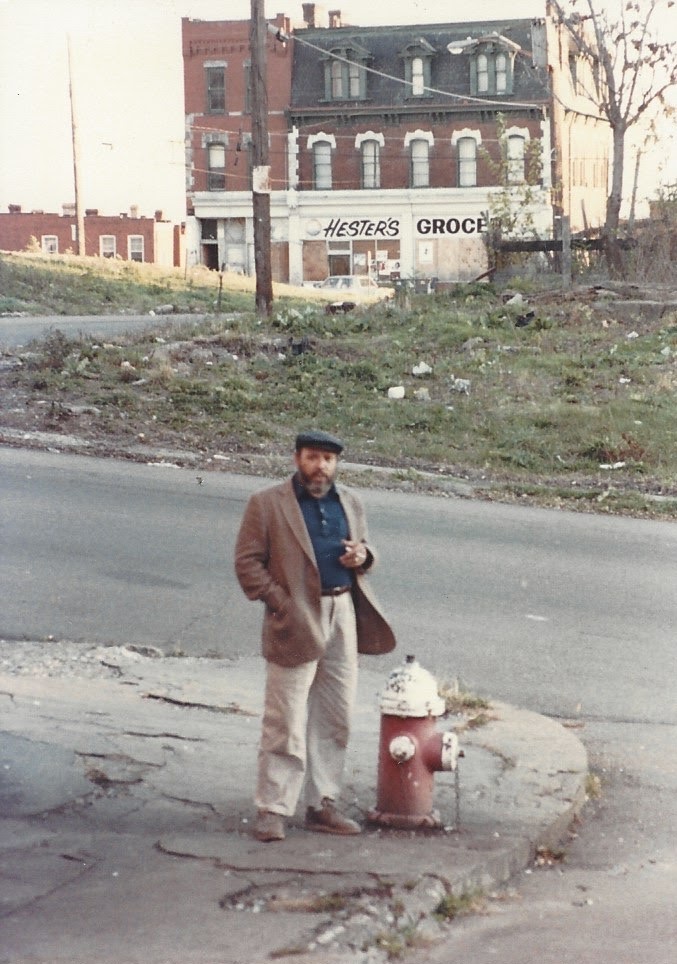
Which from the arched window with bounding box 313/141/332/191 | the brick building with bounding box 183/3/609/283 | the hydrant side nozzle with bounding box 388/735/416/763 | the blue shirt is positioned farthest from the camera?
the arched window with bounding box 313/141/332/191

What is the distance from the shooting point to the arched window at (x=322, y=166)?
2365 inches

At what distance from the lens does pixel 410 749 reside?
6.05 m

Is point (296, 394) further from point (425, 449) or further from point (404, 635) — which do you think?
point (404, 635)

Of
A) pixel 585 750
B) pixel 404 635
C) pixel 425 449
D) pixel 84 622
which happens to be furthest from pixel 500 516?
pixel 585 750

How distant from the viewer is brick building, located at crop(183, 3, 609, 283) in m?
58.7

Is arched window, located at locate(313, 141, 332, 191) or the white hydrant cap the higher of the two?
arched window, located at locate(313, 141, 332, 191)

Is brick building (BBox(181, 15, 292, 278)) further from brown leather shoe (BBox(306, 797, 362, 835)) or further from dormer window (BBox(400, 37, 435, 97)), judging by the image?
brown leather shoe (BBox(306, 797, 362, 835))

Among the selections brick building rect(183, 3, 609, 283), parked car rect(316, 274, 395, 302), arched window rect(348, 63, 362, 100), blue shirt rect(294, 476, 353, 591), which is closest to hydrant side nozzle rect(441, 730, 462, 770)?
blue shirt rect(294, 476, 353, 591)

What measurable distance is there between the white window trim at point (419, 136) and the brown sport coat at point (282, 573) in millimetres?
55699

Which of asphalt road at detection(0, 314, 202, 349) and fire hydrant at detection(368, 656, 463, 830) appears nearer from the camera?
fire hydrant at detection(368, 656, 463, 830)

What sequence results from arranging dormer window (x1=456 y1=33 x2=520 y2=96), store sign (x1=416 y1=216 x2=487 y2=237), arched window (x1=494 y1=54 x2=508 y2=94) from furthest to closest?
store sign (x1=416 y1=216 x2=487 y2=237) → arched window (x1=494 y1=54 x2=508 y2=94) → dormer window (x1=456 y1=33 x2=520 y2=96)

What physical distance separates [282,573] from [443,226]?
5489 cm

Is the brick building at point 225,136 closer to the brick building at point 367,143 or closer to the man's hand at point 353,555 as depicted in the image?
the brick building at point 367,143

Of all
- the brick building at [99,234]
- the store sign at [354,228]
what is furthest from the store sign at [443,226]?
the brick building at [99,234]
